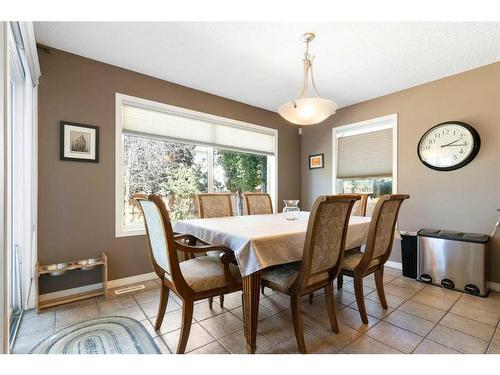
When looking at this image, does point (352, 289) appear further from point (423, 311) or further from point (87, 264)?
point (87, 264)

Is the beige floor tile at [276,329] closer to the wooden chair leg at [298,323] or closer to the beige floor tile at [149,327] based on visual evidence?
the wooden chair leg at [298,323]

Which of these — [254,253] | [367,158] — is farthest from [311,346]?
[367,158]

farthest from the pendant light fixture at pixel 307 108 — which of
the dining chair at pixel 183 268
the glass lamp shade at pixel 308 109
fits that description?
the dining chair at pixel 183 268

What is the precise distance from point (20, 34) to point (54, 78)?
705 millimetres

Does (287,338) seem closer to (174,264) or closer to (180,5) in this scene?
(174,264)

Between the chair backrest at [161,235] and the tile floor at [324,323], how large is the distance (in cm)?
56

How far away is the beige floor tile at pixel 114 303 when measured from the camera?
2111 millimetres

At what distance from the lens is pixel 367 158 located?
364 centimetres

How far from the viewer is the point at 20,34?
165 centimetres

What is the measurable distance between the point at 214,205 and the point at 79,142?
1.50m

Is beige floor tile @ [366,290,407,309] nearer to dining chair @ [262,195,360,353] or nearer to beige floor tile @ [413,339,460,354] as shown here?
beige floor tile @ [413,339,460,354]

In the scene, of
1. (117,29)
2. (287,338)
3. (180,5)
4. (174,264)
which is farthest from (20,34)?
(287,338)

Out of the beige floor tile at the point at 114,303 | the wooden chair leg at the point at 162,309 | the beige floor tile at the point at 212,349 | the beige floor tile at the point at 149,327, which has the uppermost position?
the wooden chair leg at the point at 162,309

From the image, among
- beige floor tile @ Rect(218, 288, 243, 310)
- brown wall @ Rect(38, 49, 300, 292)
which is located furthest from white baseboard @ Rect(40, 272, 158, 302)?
beige floor tile @ Rect(218, 288, 243, 310)
